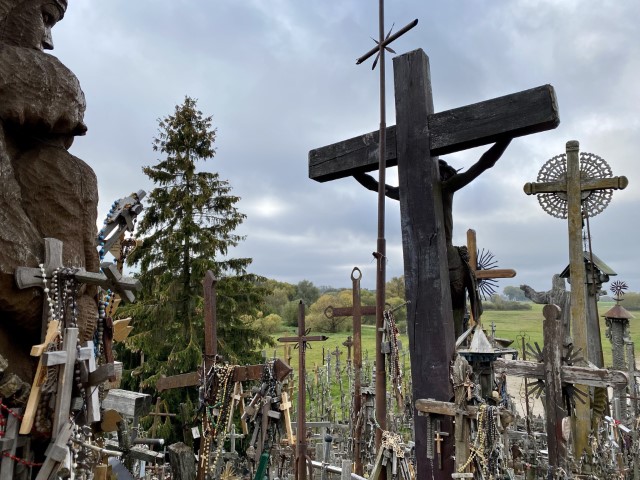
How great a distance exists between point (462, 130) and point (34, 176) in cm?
410

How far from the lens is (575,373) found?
6.24 m

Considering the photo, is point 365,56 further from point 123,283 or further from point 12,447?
point 12,447

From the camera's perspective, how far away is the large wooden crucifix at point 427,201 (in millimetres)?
3148

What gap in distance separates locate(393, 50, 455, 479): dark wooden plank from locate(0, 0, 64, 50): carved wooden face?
13.5 feet

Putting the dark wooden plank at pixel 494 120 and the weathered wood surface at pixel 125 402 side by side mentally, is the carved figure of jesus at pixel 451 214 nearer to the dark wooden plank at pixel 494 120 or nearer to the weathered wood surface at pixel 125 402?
the dark wooden plank at pixel 494 120

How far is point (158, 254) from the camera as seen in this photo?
1427 cm

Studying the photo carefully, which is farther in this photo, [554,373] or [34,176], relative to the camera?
[554,373]

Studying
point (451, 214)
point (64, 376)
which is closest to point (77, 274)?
point (64, 376)

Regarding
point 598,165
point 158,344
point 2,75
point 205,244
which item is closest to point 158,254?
point 205,244

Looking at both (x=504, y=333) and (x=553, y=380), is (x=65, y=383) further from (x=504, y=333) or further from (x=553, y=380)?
(x=504, y=333)

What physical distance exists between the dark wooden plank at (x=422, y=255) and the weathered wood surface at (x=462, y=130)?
5.2 inches

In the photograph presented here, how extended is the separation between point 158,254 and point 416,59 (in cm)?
1224

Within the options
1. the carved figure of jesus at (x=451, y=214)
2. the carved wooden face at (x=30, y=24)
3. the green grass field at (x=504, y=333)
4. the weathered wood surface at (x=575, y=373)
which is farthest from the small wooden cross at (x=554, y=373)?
the green grass field at (x=504, y=333)

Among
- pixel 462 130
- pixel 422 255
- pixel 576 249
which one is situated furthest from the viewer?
pixel 576 249
